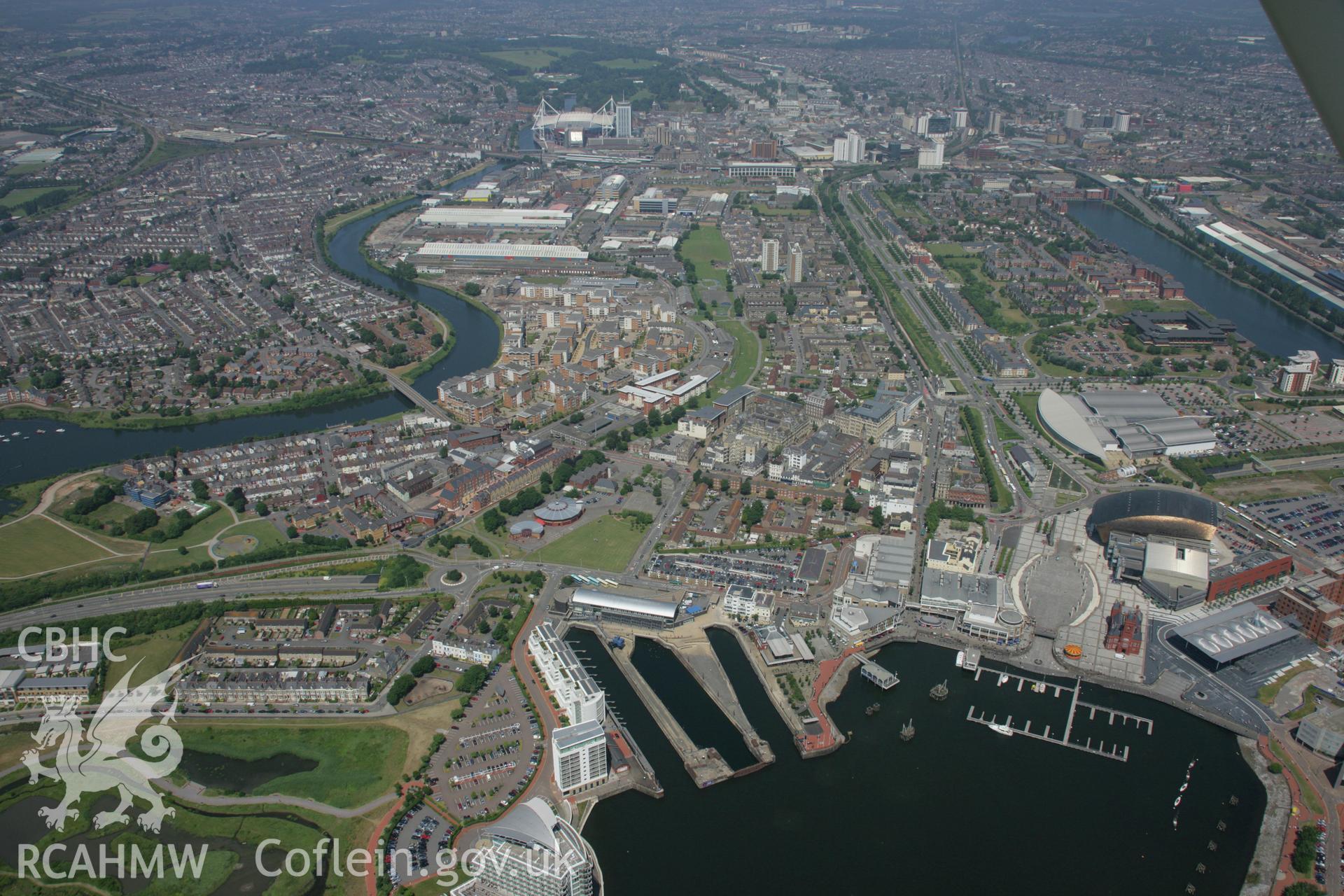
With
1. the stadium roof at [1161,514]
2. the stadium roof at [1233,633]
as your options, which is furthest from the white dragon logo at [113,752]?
the stadium roof at [1161,514]

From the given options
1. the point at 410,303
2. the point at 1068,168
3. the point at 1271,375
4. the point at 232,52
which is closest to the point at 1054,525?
the point at 1271,375

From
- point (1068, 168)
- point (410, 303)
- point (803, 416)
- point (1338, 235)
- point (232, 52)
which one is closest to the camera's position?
point (803, 416)

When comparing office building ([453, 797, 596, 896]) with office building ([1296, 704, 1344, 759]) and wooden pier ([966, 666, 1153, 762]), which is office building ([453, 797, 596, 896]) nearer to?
wooden pier ([966, 666, 1153, 762])

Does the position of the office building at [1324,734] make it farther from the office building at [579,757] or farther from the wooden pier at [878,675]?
the office building at [579,757]

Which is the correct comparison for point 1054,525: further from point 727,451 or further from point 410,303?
point 410,303

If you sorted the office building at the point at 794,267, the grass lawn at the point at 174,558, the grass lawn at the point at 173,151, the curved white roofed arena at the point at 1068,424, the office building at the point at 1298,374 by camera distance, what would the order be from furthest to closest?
the grass lawn at the point at 173,151 → the office building at the point at 794,267 → the office building at the point at 1298,374 → the curved white roofed arena at the point at 1068,424 → the grass lawn at the point at 174,558

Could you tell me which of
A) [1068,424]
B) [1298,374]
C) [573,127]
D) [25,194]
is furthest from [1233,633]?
[25,194]

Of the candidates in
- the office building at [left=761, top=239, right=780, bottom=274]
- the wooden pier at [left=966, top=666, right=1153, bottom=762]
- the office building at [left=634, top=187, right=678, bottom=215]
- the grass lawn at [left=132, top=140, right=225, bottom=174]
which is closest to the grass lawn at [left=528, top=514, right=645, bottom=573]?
the wooden pier at [left=966, top=666, right=1153, bottom=762]
